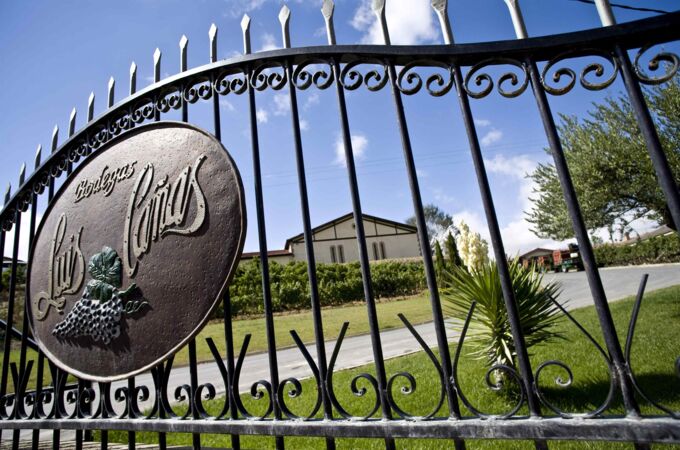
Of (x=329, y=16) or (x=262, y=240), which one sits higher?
(x=329, y=16)

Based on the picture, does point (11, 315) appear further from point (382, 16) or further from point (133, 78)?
point (382, 16)

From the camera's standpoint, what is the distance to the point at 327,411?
174 centimetres

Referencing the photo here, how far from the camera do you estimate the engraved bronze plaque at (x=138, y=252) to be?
2088 millimetres

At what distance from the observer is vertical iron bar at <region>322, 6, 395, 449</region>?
165 cm

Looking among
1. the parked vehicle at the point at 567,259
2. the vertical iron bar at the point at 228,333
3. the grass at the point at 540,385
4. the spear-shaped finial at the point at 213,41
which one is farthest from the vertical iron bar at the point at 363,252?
the parked vehicle at the point at 567,259

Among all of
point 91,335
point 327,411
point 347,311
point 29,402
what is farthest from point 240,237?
point 347,311

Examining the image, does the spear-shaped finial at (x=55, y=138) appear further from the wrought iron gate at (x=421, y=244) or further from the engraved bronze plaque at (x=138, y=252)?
the wrought iron gate at (x=421, y=244)

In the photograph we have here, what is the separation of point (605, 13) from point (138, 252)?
260cm

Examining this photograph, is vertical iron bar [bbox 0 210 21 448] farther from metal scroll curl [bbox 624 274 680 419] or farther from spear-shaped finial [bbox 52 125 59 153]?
metal scroll curl [bbox 624 274 680 419]

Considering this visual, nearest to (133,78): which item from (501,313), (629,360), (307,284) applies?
(629,360)

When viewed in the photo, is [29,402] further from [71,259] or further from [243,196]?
[243,196]

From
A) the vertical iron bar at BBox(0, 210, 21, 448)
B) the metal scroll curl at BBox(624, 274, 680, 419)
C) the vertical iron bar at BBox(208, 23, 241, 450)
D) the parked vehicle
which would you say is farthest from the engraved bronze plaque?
the parked vehicle

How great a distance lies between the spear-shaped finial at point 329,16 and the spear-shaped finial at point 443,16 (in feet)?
1.78

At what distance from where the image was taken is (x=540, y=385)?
450 cm
